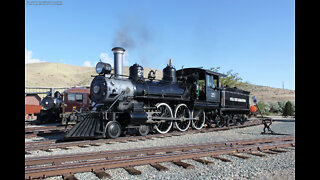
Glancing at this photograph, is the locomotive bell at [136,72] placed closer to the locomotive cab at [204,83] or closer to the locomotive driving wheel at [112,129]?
the locomotive driving wheel at [112,129]

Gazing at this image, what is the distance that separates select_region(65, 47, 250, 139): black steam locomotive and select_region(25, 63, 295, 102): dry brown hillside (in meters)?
53.4

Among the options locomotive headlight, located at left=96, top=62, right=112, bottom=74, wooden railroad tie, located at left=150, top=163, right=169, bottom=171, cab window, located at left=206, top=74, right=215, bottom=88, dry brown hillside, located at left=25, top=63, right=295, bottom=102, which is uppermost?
dry brown hillside, located at left=25, top=63, right=295, bottom=102

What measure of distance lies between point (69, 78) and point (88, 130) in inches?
2827

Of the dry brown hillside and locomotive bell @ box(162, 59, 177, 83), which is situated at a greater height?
the dry brown hillside

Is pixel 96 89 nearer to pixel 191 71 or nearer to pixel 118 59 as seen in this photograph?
pixel 118 59

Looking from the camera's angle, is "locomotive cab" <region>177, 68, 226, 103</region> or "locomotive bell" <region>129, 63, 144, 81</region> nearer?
"locomotive bell" <region>129, 63, 144, 81</region>

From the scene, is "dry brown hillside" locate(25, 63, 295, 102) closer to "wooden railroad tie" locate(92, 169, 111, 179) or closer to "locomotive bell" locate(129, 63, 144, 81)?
"locomotive bell" locate(129, 63, 144, 81)

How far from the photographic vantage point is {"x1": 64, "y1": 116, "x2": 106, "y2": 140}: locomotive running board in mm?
7948

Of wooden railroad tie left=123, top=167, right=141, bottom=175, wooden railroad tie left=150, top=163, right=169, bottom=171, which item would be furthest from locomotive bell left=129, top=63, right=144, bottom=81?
wooden railroad tie left=123, top=167, right=141, bottom=175

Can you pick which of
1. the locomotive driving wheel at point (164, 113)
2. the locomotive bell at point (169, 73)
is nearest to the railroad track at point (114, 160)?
the locomotive driving wheel at point (164, 113)
